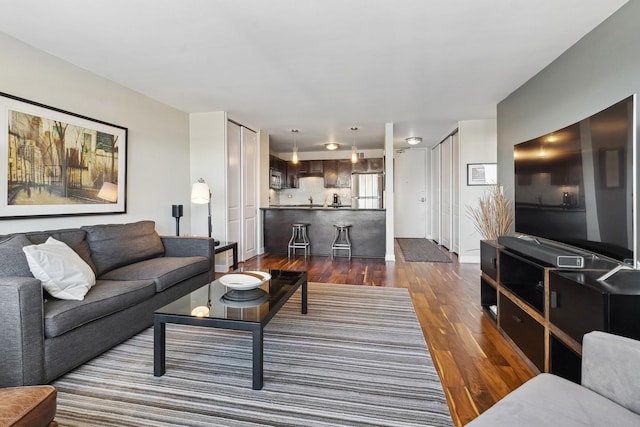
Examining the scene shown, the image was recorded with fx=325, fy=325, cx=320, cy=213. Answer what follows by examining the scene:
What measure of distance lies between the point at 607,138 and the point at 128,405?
9.58 ft

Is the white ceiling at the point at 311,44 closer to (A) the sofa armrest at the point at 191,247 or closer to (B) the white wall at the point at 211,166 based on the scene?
(B) the white wall at the point at 211,166

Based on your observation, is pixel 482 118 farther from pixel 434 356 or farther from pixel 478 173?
pixel 434 356

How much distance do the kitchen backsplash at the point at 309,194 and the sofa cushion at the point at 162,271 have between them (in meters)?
5.62

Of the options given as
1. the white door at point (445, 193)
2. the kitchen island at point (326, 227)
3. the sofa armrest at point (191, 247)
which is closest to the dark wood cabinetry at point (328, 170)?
the white door at point (445, 193)

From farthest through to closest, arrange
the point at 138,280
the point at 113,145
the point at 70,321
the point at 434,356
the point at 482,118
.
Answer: the point at 482,118
the point at 113,145
the point at 138,280
the point at 434,356
the point at 70,321

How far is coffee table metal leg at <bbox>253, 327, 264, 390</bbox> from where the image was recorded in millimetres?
1760

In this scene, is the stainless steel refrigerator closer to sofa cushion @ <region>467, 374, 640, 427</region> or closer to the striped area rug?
the striped area rug

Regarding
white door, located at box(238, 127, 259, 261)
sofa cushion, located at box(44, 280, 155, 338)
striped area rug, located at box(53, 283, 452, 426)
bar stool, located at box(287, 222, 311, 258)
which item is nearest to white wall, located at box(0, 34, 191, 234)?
white door, located at box(238, 127, 259, 261)

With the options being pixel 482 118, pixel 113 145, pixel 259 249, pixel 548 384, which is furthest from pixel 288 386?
pixel 482 118

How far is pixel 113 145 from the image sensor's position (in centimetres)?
359

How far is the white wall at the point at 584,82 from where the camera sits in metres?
2.09

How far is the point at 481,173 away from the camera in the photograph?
541 centimetres

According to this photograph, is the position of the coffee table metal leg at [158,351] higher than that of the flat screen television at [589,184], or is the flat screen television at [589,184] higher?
the flat screen television at [589,184]

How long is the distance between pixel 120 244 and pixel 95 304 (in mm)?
1181
